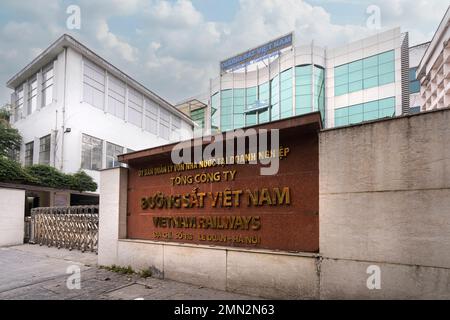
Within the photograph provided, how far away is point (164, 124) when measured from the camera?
34250mm

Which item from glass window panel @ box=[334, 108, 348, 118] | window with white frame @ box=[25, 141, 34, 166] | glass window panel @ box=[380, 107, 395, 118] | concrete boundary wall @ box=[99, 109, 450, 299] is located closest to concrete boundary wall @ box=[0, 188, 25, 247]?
concrete boundary wall @ box=[99, 109, 450, 299]

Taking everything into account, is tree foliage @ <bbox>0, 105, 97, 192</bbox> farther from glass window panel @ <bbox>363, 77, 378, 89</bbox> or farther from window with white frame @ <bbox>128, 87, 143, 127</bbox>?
glass window panel @ <bbox>363, 77, 378, 89</bbox>

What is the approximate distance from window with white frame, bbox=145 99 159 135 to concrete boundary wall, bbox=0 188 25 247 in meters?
18.1

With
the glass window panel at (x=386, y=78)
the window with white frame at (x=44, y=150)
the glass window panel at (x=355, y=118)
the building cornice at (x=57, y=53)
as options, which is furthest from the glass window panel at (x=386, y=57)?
the window with white frame at (x=44, y=150)

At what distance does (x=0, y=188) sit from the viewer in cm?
1331

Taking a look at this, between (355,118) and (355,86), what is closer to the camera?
(355,86)

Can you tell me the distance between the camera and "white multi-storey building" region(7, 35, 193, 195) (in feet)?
74.4

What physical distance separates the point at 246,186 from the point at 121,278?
3.75m

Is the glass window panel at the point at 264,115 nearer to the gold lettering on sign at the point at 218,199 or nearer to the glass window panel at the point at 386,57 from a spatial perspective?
the glass window panel at the point at 386,57

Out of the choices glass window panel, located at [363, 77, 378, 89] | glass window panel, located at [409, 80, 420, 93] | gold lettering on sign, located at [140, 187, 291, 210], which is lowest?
gold lettering on sign, located at [140, 187, 291, 210]

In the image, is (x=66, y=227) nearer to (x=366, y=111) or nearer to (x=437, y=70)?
(x=366, y=111)

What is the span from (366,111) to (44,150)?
33.9 meters

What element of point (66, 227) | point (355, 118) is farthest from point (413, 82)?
point (66, 227)
